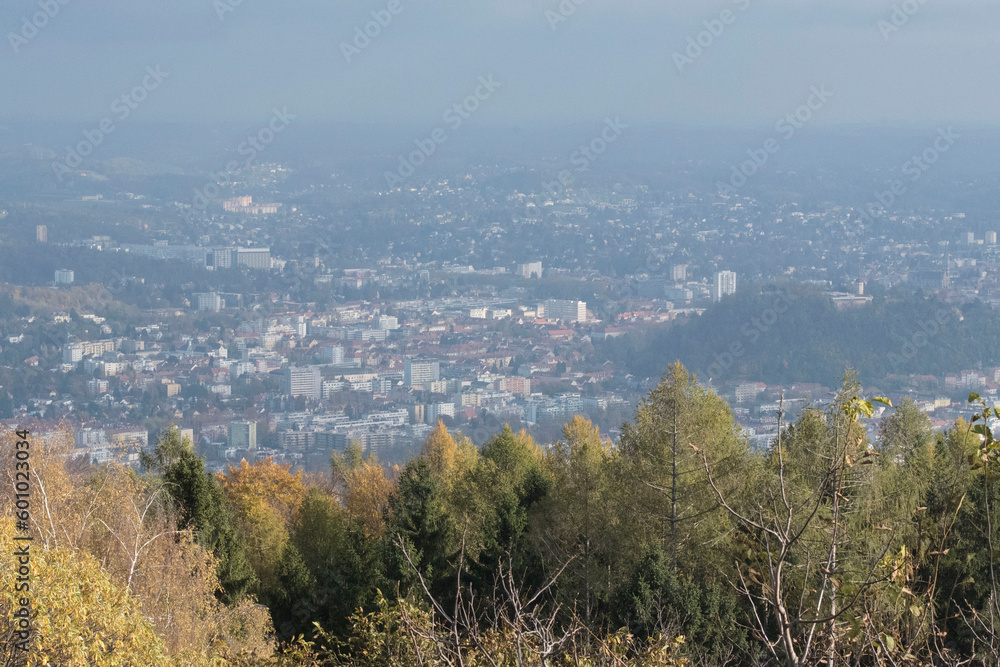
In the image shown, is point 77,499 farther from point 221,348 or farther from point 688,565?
point 221,348

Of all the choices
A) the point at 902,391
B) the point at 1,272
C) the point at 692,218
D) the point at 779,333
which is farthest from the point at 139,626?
the point at 692,218

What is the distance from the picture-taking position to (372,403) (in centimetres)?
8350

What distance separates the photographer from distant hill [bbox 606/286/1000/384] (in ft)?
253

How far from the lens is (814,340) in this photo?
83250 millimetres

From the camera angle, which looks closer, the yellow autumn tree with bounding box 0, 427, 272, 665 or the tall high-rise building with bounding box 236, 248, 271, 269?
the yellow autumn tree with bounding box 0, 427, 272, 665

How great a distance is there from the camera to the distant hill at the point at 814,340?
77.2m

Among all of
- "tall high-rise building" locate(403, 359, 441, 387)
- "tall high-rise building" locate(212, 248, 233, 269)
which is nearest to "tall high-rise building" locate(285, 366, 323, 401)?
"tall high-rise building" locate(403, 359, 441, 387)

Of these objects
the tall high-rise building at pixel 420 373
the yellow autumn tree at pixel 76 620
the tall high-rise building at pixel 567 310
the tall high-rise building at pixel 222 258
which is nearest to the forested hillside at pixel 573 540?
the yellow autumn tree at pixel 76 620

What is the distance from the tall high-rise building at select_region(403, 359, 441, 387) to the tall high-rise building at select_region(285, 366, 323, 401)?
26.2 feet

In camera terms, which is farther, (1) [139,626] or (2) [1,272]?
(2) [1,272]

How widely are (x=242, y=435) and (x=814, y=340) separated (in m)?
47.2

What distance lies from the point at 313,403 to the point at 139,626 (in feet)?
257

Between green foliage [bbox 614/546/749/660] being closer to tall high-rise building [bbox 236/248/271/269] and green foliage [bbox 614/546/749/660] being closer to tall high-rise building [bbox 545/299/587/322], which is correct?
tall high-rise building [bbox 545/299/587/322]

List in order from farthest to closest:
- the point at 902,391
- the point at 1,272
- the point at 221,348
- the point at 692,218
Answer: the point at 692,218 → the point at 1,272 → the point at 221,348 → the point at 902,391
